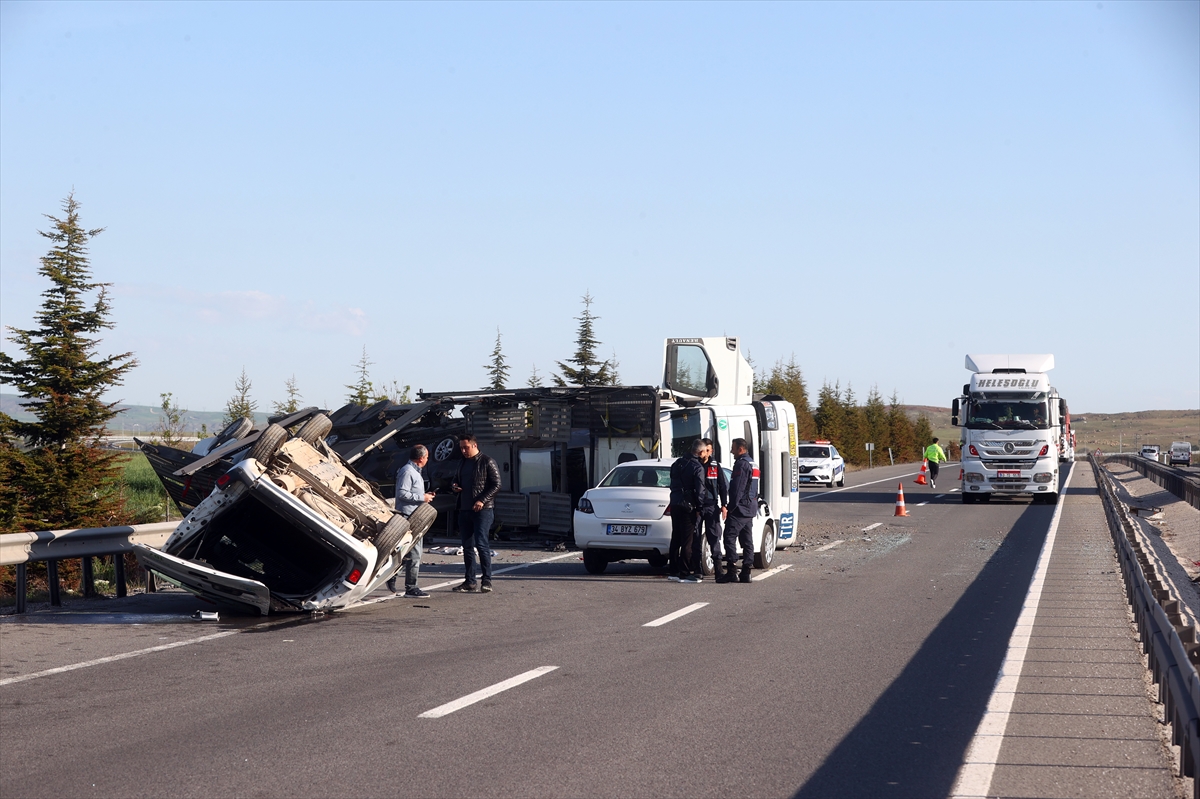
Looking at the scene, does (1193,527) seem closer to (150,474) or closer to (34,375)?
(34,375)

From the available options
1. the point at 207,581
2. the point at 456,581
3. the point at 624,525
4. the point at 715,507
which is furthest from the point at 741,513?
the point at 207,581

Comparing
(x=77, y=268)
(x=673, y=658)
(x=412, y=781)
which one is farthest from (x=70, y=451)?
(x=412, y=781)

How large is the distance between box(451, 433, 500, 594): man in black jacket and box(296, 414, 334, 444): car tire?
6.22 ft

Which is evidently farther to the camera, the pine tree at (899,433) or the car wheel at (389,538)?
the pine tree at (899,433)

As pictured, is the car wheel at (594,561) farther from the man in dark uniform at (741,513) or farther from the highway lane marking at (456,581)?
the man in dark uniform at (741,513)

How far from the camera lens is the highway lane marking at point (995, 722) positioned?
5.62 metres

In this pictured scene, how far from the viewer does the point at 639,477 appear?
52.5ft

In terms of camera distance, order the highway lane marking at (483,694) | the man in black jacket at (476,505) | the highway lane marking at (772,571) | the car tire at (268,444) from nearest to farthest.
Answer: the highway lane marking at (483,694)
the car tire at (268,444)
the man in black jacket at (476,505)
the highway lane marking at (772,571)

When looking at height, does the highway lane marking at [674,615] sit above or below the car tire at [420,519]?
below

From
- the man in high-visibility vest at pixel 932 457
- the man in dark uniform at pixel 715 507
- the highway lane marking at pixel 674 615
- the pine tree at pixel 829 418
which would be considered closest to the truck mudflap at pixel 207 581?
the highway lane marking at pixel 674 615

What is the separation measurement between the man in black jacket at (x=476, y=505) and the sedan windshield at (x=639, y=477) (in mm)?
2448

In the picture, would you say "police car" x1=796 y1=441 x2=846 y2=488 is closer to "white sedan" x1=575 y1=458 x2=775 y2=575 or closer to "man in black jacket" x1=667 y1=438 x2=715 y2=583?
"white sedan" x1=575 y1=458 x2=775 y2=575

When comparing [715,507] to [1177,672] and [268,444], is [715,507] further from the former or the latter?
[1177,672]

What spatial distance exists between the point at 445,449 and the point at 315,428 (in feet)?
28.7
